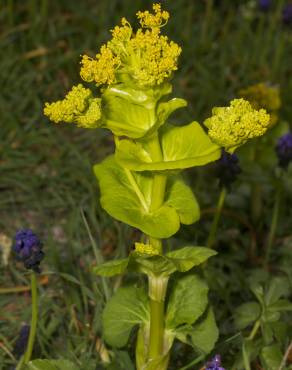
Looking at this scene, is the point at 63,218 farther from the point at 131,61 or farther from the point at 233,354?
the point at 131,61

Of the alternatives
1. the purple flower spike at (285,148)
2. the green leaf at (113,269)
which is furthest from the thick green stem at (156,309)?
the purple flower spike at (285,148)

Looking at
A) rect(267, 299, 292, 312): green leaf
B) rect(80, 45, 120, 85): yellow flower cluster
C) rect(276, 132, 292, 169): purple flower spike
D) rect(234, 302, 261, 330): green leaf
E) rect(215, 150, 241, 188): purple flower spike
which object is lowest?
rect(234, 302, 261, 330): green leaf

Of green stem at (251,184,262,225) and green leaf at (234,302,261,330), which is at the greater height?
green stem at (251,184,262,225)

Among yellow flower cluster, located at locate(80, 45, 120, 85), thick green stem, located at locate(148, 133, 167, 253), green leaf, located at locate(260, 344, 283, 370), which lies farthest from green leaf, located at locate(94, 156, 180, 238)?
green leaf, located at locate(260, 344, 283, 370)

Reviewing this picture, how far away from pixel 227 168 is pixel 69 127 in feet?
3.05

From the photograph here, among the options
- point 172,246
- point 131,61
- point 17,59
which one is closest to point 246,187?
point 172,246

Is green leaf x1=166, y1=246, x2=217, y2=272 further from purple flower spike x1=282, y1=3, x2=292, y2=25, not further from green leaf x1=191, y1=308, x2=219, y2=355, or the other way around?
purple flower spike x1=282, y1=3, x2=292, y2=25

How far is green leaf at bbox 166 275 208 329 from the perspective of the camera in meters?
1.74

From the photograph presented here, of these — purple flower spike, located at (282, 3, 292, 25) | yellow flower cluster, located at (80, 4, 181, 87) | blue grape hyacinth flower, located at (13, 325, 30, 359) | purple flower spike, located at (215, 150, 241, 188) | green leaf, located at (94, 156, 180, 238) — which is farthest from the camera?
purple flower spike, located at (282, 3, 292, 25)

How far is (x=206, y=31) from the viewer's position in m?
3.36

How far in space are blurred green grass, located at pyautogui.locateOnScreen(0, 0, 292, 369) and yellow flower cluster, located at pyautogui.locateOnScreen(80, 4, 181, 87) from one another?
0.58 m

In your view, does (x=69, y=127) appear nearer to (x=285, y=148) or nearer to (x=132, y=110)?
(x=285, y=148)

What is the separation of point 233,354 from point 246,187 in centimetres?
79

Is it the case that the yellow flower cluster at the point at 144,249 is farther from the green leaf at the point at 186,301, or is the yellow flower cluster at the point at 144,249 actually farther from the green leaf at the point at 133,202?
the green leaf at the point at 186,301
